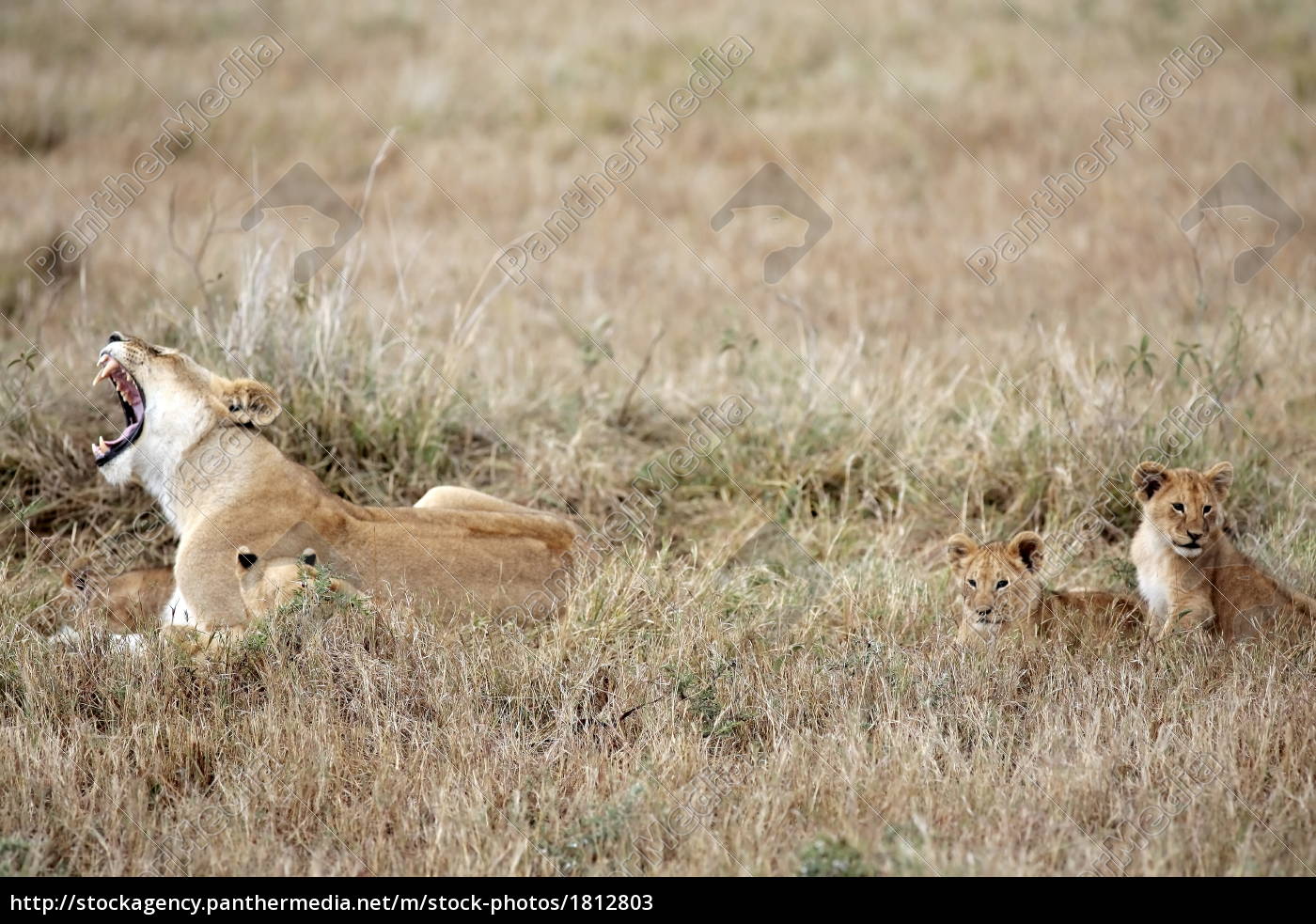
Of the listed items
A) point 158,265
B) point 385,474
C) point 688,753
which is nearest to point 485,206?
point 158,265

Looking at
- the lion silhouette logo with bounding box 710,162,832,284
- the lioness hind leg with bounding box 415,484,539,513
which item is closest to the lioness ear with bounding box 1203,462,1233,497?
the lioness hind leg with bounding box 415,484,539,513

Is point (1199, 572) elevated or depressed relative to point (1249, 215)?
depressed

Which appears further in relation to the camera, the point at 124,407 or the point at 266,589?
the point at 124,407

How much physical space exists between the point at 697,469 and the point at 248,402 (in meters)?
2.68

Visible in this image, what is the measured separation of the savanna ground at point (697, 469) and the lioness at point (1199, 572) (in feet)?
0.92

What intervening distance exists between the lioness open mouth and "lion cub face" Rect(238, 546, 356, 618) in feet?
2.71

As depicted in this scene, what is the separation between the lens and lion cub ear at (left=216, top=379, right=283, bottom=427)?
5.80 metres

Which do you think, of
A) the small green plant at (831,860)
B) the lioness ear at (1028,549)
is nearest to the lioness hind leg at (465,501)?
the lioness ear at (1028,549)

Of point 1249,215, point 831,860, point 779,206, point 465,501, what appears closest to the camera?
point 831,860

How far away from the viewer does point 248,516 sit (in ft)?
18.4

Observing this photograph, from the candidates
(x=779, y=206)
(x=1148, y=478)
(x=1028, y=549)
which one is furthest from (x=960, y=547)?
(x=779, y=206)

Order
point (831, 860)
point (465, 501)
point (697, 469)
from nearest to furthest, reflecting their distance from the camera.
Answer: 1. point (831, 860)
2. point (465, 501)
3. point (697, 469)

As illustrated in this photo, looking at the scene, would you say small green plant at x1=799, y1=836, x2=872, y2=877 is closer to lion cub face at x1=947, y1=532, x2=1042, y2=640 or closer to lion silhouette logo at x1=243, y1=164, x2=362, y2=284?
lion cub face at x1=947, y1=532, x2=1042, y2=640

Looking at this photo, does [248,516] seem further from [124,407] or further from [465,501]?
[465,501]
